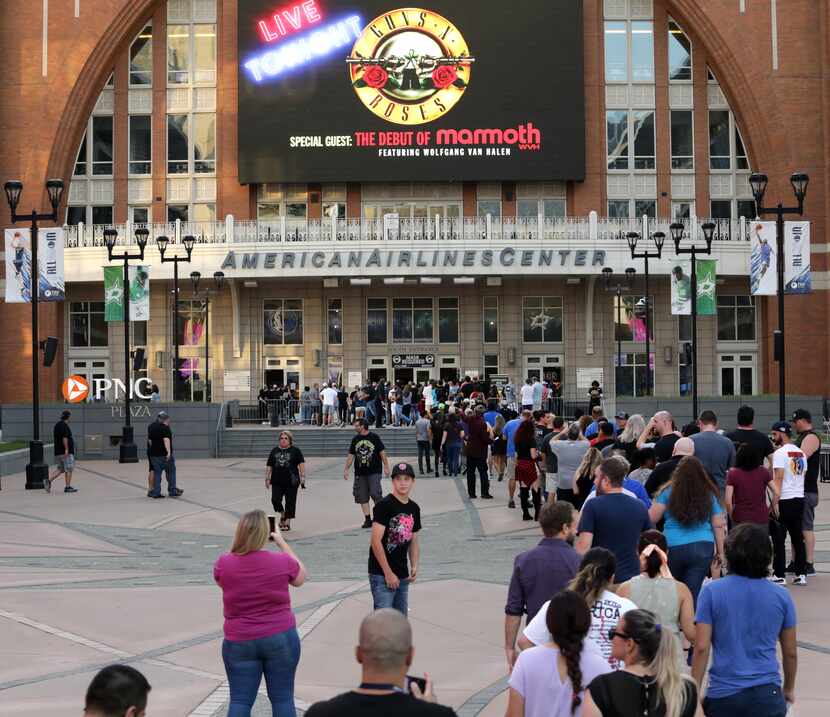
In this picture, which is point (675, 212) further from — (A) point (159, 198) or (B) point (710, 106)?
(A) point (159, 198)

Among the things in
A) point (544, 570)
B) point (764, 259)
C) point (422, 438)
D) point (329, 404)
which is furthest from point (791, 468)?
point (329, 404)

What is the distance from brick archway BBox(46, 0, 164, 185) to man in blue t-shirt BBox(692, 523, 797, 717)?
4851cm

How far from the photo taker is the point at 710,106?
176 feet

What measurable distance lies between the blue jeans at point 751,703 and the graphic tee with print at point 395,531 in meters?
3.67

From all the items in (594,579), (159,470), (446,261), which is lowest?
(159,470)

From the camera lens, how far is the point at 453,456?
96.8ft

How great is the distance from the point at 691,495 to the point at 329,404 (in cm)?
3382

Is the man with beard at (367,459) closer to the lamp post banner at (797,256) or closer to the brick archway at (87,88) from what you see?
the lamp post banner at (797,256)

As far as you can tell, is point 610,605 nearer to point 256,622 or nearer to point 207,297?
point 256,622

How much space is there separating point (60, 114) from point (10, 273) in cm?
2155

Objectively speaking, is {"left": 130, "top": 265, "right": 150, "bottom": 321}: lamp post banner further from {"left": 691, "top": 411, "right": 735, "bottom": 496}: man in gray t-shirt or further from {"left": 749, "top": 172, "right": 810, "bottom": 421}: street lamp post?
{"left": 691, "top": 411, "right": 735, "bottom": 496}: man in gray t-shirt

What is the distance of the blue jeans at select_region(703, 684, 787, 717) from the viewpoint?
6.21 m

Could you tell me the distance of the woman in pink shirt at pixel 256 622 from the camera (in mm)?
7141

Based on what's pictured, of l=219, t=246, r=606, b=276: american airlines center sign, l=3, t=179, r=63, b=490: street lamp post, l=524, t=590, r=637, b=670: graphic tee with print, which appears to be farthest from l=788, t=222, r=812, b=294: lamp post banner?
l=524, t=590, r=637, b=670: graphic tee with print
